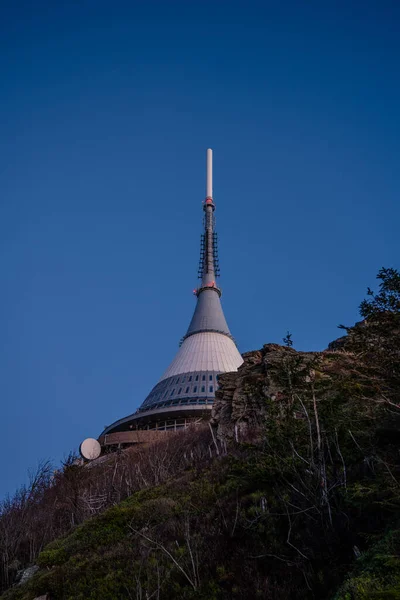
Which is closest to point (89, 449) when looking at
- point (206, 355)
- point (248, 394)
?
point (206, 355)

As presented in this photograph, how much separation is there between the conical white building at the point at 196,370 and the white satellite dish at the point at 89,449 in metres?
2.52

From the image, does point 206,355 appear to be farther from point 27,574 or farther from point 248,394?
point 27,574

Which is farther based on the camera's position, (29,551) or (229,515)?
(29,551)

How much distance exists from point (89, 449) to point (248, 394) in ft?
59.3

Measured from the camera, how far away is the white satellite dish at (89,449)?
115 ft

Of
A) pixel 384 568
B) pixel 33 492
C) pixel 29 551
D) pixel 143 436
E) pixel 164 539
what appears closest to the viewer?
pixel 384 568

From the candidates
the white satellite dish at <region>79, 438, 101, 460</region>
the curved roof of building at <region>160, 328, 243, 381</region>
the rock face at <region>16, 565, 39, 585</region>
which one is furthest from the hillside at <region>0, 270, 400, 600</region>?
the curved roof of building at <region>160, 328, 243, 381</region>

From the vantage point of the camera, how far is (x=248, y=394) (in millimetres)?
22359

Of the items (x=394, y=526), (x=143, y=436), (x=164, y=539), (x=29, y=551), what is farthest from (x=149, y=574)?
(x=143, y=436)

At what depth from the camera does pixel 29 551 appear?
1956cm

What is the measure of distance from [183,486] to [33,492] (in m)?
13.0

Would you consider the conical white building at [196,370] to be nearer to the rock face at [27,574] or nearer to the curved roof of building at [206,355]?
the curved roof of building at [206,355]

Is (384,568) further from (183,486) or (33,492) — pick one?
(33,492)

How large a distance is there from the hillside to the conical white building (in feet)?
70.6
